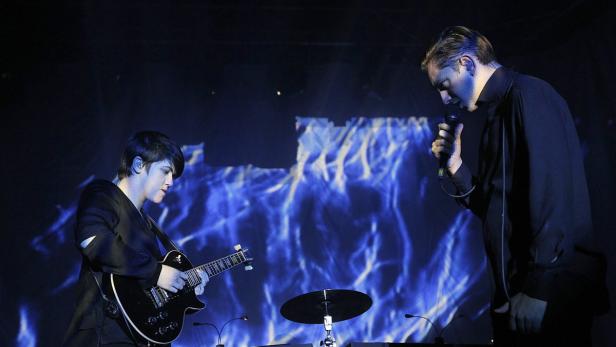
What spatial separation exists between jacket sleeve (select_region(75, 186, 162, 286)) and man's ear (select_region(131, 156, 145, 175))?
313mm

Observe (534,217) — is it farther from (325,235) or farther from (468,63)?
(325,235)

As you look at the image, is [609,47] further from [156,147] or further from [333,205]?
[156,147]

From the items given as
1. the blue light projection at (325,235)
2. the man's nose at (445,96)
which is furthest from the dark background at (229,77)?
the man's nose at (445,96)

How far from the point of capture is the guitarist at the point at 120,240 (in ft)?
8.63

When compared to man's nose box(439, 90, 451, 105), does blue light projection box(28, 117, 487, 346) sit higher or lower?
lower

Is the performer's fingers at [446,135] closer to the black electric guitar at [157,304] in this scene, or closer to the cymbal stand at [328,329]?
the black electric guitar at [157,304]

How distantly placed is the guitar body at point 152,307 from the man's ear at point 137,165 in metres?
0.46

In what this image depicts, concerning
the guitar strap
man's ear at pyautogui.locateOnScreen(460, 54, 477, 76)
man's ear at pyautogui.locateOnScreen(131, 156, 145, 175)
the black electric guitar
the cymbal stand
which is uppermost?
man's ear at pyautogui.locateOnScreen(460, 54, 477, 76)

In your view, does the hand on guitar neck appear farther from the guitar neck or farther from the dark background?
the dark background

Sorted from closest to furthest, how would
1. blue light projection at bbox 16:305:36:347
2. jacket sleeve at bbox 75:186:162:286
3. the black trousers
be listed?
the black trousers
jacket sleeve at bbox 75:186:162:286
blue light projection at bbox 16:305:36:347

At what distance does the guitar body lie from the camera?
2.75 meters

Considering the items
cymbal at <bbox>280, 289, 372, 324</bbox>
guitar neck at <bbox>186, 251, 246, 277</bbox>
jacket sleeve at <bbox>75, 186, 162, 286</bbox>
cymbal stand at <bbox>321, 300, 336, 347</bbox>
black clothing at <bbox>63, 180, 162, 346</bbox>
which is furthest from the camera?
cymbal at <bbox>280, 289, 372, 324</bbox>

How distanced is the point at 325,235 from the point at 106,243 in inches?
135

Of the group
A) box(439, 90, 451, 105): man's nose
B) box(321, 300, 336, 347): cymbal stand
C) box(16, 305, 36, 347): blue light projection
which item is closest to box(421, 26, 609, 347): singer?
box(439, 90, 451, 105): man's nose
